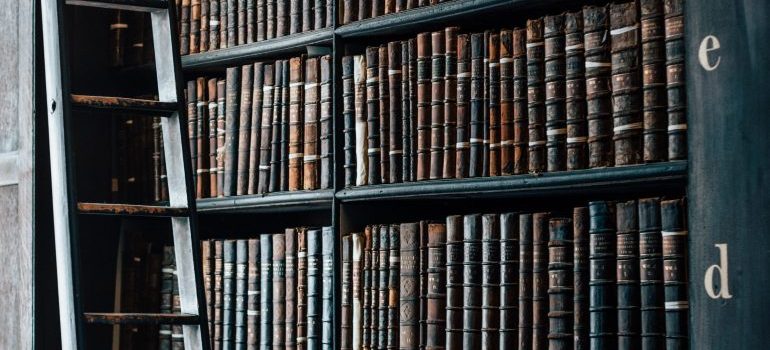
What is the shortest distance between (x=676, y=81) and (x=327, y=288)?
95cm

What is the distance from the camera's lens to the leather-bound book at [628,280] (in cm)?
222

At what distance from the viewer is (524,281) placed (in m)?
2.39

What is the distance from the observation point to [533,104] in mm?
2404

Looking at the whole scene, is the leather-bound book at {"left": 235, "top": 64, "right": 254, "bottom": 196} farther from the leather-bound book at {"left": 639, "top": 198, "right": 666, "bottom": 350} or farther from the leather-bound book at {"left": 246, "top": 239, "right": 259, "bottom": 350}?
the leather-bound book at {"left": 639, "top": 198, "right": 666, "bottom": 350}

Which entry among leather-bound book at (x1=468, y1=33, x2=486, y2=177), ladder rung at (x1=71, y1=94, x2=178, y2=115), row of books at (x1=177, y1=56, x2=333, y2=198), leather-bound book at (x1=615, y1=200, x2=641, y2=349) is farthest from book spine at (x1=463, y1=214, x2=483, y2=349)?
ladder rung at (x1=71, y1=94, x2=178, y2=115)

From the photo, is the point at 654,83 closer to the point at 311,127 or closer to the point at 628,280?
the point at 628,280

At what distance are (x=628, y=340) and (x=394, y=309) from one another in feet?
1.90

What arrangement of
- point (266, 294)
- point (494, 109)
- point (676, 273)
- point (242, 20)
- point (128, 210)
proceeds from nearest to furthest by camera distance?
1. point (676, 273)
2. point (494, 109)
3. point (128, 210)
4. point (266, 294)
5. point (242, 20)

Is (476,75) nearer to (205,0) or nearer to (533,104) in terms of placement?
(533,104)

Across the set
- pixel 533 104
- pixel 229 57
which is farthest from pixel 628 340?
pixel 229 57

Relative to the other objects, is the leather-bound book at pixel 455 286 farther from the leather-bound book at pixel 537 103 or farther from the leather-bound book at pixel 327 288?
the leather-bound book at pixel 327 288

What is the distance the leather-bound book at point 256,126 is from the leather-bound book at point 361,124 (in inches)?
12.2

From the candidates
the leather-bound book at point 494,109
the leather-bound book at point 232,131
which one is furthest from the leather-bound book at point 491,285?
the leather-bound book at point 232,131

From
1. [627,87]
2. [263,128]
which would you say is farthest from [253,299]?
[627,87]
